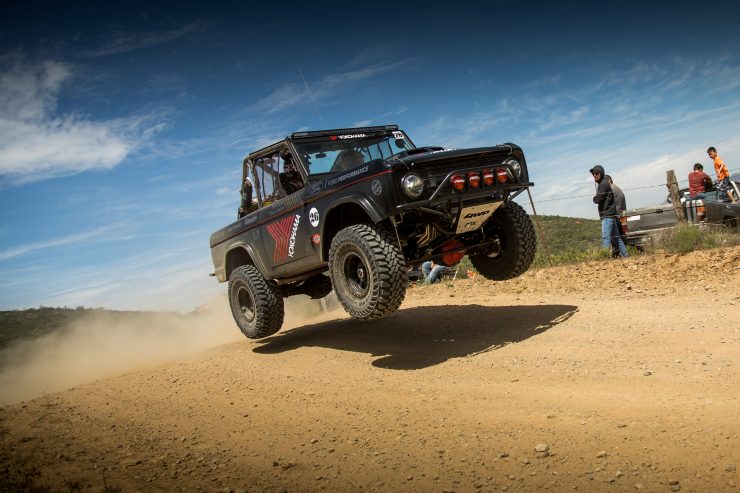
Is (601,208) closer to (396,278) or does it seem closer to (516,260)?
(516,260)

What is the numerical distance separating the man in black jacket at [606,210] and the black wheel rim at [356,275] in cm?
735

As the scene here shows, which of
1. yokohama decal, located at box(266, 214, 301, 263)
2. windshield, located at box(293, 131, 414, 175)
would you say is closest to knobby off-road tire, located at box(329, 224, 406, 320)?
yokohama decal, located at box(266, 214, 301, 263)

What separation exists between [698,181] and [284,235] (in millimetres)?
11036

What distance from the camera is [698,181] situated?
1292 cm

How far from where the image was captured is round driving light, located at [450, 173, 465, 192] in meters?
5.37

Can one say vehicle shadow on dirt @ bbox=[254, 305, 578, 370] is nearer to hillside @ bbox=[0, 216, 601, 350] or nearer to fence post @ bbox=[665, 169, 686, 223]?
hillside @ bbox=[0, 216, 601, 350]

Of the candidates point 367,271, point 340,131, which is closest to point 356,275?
point 367,271

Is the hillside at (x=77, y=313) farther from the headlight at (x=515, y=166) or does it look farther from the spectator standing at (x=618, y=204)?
the headlight at (x=515, y=166)

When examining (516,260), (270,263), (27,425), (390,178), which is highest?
(390,178)

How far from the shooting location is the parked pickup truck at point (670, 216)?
11711 millimetres

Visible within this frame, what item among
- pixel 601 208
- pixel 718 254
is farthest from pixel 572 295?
pixel 601 208

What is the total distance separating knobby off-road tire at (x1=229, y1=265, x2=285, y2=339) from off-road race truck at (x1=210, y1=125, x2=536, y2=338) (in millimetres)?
15

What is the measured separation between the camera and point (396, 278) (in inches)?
206

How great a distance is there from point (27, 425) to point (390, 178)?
4101mm
